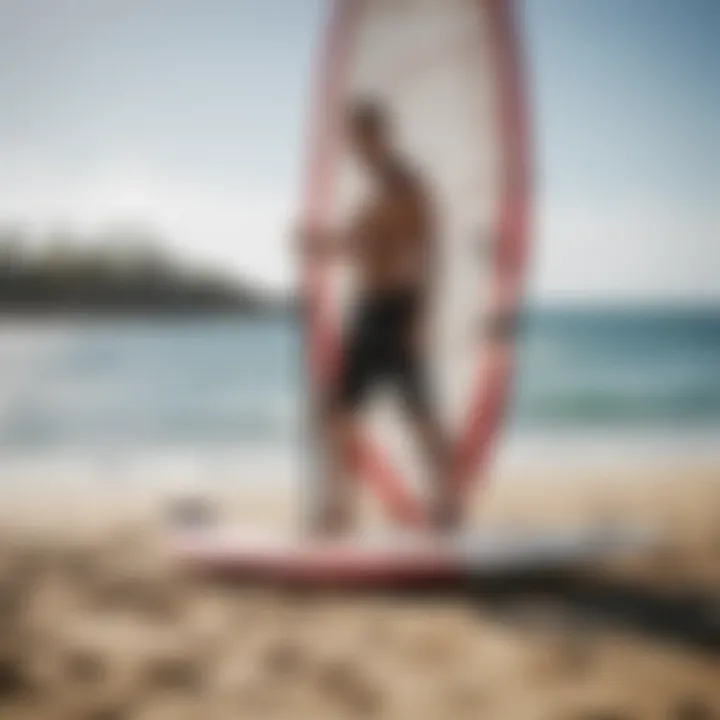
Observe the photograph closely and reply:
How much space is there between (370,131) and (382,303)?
10.1 inches

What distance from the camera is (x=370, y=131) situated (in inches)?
68.6

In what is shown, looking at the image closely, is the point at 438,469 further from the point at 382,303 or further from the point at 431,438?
the point at 382,303

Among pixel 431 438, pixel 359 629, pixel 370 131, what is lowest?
pixel 359 629

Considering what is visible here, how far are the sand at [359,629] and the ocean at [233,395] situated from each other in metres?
0.06

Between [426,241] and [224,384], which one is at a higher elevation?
[426,241]

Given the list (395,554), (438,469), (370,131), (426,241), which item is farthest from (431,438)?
(370,131)

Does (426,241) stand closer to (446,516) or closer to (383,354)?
(383,354)

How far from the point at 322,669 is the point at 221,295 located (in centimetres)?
56

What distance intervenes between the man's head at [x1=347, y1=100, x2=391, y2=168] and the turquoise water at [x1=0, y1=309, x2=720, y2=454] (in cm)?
28

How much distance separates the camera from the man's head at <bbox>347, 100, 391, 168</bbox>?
174 centimetres

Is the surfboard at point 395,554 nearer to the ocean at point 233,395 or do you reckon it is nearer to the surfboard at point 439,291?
the surfboard at point 439,291

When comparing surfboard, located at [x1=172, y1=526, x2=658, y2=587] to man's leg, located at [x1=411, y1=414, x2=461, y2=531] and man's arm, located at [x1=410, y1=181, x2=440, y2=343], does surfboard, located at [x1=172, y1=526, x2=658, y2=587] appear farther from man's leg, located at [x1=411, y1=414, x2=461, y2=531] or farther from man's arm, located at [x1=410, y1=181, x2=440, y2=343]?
man's arm, located at [x1=410, y1=181, x2=440, y2=343]

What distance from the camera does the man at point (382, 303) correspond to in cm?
172

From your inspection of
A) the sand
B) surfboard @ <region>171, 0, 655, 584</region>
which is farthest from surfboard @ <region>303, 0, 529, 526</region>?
the sand
